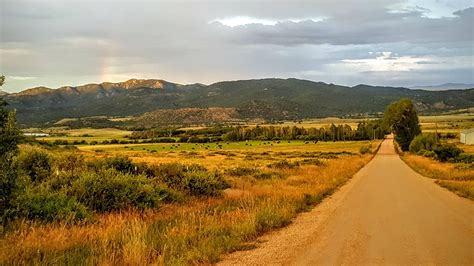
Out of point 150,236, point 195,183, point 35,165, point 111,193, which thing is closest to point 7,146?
point 150,236

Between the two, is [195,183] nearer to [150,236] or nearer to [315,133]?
[150,236]

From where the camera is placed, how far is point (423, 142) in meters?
77.8

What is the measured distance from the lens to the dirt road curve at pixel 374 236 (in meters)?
8.91

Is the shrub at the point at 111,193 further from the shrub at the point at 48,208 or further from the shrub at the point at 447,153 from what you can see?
the shrub at the point at 447,153

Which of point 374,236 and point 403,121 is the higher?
point 403,121

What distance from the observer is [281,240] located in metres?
10.8

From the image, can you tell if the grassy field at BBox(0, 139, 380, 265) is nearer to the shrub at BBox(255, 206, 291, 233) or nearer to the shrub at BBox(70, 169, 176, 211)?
the shrub at BBox(255, 206, 291, 233)

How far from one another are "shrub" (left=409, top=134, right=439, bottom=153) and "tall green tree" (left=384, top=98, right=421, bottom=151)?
19.2 feet

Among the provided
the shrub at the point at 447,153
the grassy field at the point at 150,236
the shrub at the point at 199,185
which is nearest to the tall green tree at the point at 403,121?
the shrub at the point at 447,153

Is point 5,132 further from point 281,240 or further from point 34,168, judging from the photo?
point 34,168

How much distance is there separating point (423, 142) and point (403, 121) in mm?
10064

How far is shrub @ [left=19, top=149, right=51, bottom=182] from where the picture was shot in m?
19.9

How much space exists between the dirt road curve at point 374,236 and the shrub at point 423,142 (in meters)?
61.7

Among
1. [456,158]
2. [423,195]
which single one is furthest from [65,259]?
[456,158]
